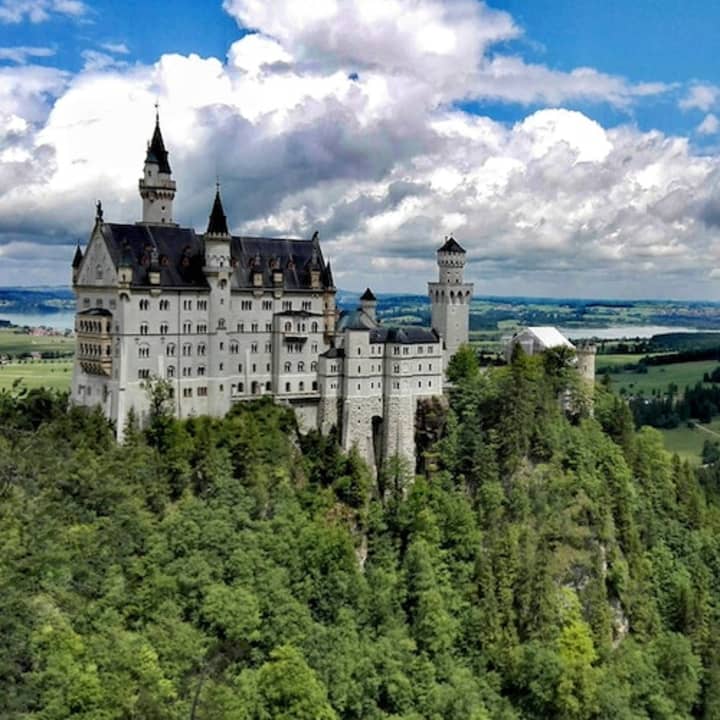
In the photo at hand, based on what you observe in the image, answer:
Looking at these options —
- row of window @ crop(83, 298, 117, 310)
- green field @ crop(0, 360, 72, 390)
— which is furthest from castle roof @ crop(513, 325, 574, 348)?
green field @ crop(0, 360, 72, 390)

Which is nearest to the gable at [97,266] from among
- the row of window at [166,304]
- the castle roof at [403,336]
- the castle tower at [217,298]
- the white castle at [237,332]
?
the white castle at [237,332]

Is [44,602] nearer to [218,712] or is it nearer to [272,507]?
[218,712]

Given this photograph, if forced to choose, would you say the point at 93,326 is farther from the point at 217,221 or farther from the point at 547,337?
the point at 547,337

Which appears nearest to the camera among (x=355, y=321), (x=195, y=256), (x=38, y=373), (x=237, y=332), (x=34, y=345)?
(x=195, y=256)

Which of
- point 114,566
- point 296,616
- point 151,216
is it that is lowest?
point 296,616

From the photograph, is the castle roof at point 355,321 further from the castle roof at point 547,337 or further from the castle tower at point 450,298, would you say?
the castle roof at point 547,337

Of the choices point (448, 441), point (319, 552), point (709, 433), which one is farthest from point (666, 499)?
point (709, 433)

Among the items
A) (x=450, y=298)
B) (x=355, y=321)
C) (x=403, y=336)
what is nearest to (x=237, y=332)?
(x=355, y=321)
